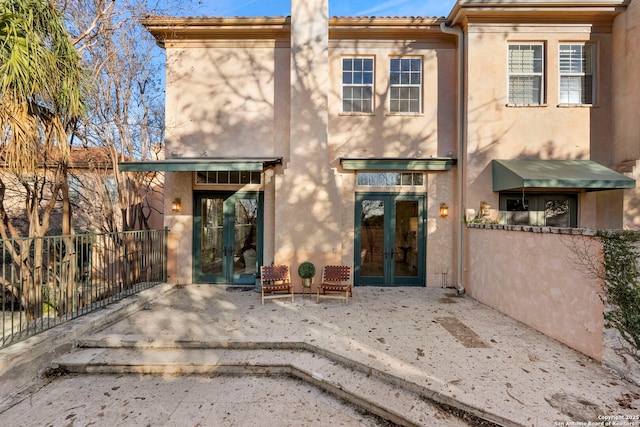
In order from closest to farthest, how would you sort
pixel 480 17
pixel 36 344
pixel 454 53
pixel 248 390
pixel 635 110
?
1. pixel 248 390
2. pixel 36 344
3. pixel 635 110
4. pixel 480 17
5. pixel 454 53

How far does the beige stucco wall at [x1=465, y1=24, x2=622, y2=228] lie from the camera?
327 inches

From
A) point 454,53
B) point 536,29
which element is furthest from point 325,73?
point 536,29

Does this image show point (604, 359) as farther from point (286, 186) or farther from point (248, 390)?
point (286, 186)

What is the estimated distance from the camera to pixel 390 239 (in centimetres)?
895

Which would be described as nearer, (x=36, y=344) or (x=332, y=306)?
(x=36, y=344)

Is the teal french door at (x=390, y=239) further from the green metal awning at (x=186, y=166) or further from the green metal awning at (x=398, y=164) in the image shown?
the green metal awning at (x=186, y=166)

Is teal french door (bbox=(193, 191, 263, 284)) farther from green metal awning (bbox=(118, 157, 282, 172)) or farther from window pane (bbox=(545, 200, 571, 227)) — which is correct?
window pane (bbox=(545, 200, 571, 227))

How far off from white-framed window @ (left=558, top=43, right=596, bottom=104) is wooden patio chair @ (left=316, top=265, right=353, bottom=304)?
27.3ft


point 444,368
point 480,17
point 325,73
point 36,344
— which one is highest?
point 480,17

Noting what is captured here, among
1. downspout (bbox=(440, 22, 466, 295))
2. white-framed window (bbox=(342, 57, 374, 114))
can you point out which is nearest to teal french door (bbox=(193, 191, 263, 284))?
white-framed window (bbox=(342, 57, 374, 114))

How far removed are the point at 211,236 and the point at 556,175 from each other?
10.1m

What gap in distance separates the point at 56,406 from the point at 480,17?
1248cm

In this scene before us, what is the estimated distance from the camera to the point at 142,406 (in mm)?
3779

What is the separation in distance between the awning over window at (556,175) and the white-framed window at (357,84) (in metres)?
4.31
